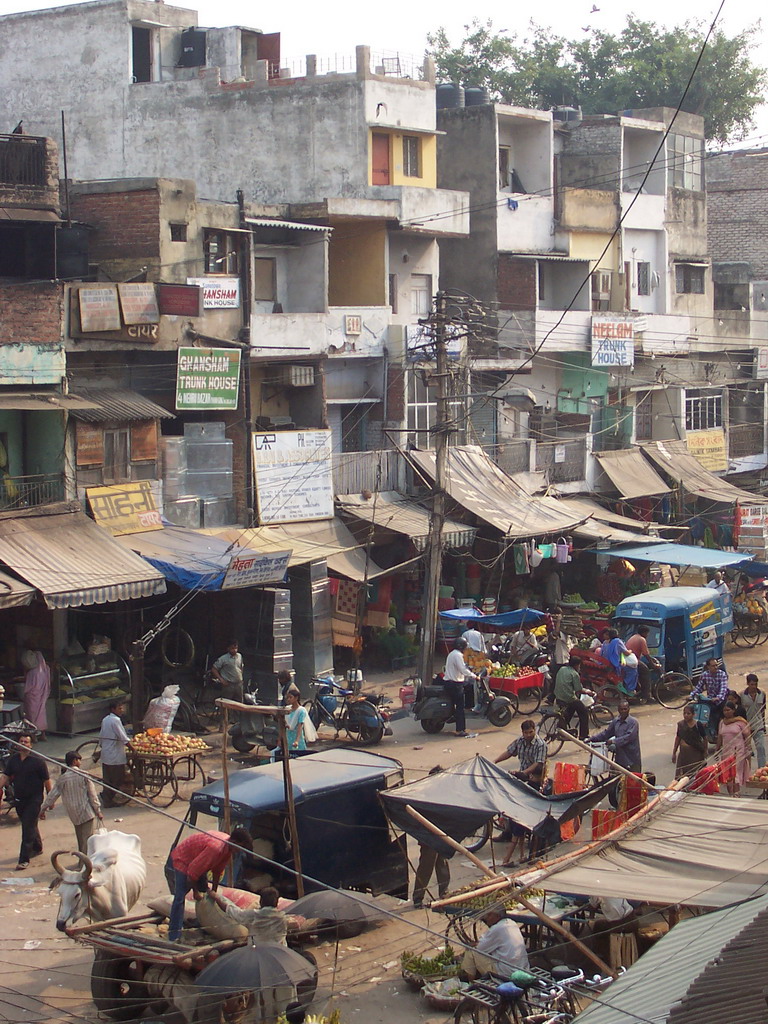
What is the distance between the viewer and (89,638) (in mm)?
20672

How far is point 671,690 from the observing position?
2259 centimetres

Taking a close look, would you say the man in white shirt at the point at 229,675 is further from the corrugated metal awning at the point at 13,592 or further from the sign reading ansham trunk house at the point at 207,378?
the sign reading ansham trunk house at the point at 207,378

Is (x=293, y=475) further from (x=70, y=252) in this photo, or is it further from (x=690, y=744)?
(x=690, y=744)

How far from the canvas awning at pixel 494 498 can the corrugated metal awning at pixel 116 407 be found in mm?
6264

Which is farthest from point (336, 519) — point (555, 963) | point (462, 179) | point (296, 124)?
point (555, 963)

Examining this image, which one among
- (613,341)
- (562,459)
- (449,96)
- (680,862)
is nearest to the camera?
Result: (680,862)

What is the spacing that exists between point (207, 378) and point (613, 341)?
13.3m

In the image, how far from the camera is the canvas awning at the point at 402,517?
24.6 metres

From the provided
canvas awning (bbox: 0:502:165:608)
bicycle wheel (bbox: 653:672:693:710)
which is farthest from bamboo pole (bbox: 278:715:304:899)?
bicycle wheel (bbox: 653:672:693:710)

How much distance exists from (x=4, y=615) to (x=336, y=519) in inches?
267

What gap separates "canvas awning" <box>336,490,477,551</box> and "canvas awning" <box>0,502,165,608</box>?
6028 mm

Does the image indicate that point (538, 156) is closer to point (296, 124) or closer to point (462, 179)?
point (462, 179)

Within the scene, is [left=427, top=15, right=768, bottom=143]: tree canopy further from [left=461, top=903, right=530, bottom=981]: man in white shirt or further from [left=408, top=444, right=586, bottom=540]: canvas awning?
[left=461, top=903, right=530, bottom=981]: man in white shirt

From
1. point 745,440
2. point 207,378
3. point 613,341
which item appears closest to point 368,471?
point 207,378
